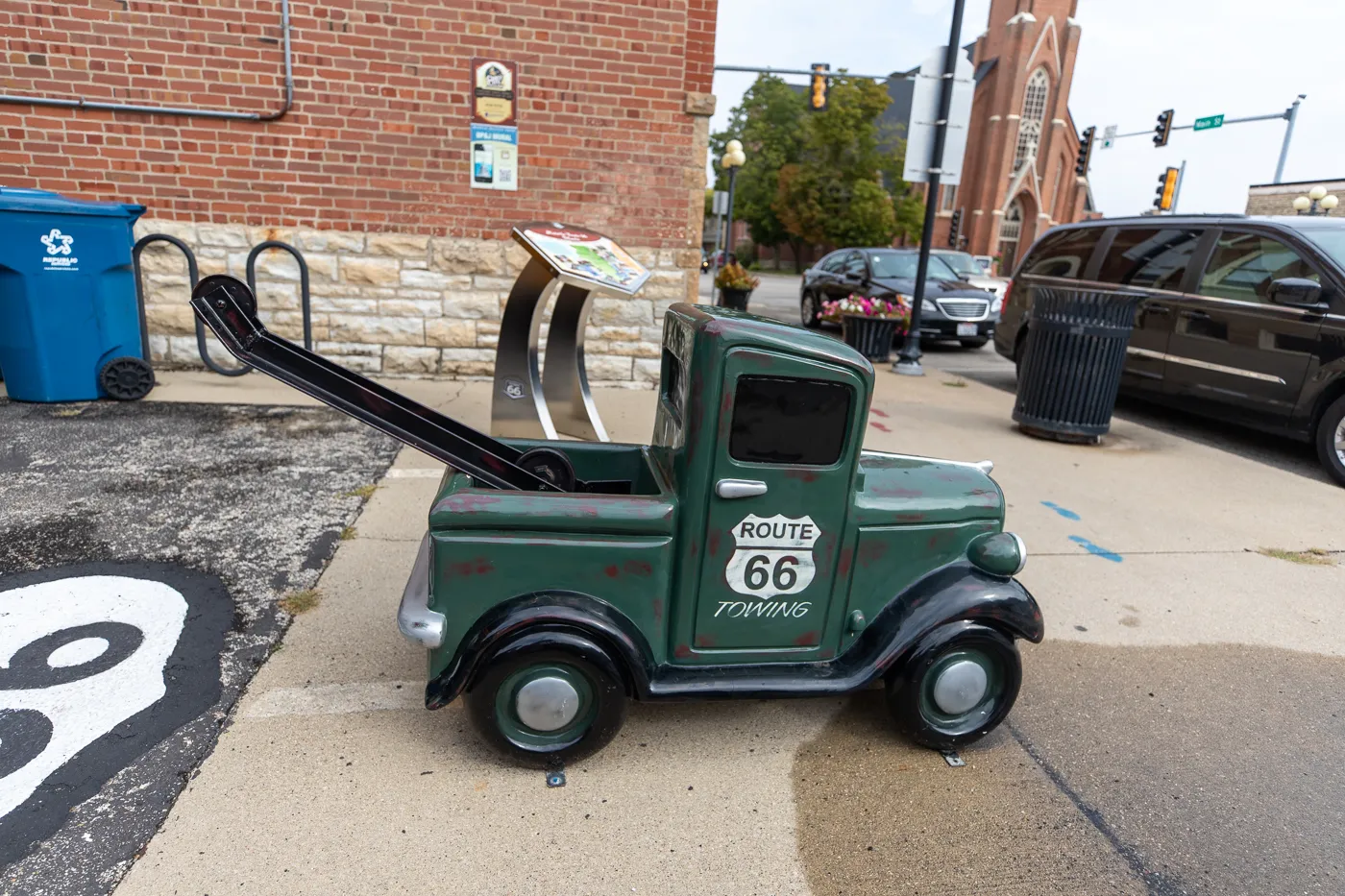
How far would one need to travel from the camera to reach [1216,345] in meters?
6.85

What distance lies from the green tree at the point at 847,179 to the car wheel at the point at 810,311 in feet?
93.5

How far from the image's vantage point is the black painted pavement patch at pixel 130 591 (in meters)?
2.21

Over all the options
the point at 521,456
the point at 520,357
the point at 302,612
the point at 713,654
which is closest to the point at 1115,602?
the point at 713,654

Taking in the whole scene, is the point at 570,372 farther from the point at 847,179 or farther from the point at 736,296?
the point at 847,179

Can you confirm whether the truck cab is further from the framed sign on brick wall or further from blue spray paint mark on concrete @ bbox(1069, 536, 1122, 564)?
the framed sign on brick wall

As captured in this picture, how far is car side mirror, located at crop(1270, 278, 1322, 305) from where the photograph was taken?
6008mm

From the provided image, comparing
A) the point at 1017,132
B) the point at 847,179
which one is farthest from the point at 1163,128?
the point at 1017,132

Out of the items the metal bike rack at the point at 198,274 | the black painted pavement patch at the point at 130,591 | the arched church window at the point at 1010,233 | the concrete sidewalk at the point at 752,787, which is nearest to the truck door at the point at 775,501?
the concrete sidewalk at the point at 752,787

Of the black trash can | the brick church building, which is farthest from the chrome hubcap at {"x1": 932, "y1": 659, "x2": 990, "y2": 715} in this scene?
the brick church building

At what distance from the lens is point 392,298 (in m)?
7.38

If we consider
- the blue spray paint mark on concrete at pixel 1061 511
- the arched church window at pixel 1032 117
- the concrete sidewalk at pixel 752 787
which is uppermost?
the arched church window at pixel 1032 117

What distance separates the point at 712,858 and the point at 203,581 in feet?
8.34

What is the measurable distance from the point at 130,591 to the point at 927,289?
37.9 feet

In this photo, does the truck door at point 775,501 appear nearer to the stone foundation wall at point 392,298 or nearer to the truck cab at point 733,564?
the truck cab at point 733,564
